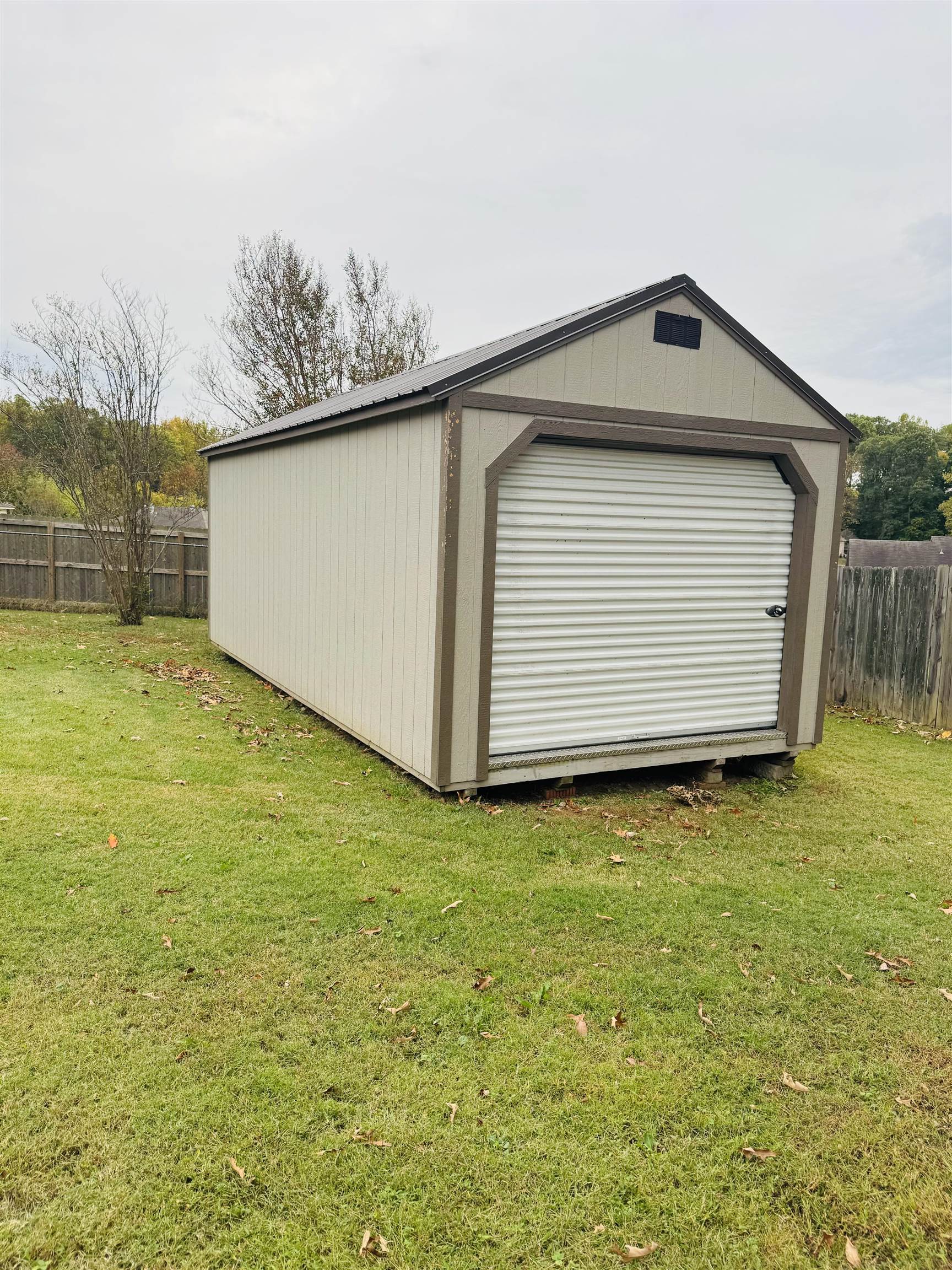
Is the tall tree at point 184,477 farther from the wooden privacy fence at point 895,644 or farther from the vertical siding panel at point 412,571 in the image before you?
the vertical siding panel at point 412,571

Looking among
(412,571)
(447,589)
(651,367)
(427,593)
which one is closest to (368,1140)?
(447,589)

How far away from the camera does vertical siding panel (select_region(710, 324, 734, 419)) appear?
595cm

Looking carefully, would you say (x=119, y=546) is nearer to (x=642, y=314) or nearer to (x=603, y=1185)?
(x=642, y=314)

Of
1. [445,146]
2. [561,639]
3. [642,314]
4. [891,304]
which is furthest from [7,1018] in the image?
[891,304]

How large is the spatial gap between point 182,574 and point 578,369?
39.7 feet

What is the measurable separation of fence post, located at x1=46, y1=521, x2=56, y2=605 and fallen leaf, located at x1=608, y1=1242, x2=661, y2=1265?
15582 mm

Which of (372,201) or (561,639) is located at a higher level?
(372,201)

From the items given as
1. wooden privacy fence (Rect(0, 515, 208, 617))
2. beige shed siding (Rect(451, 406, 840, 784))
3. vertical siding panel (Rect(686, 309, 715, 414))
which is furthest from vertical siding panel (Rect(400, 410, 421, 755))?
wooden privacy fence (Rect(0, 515, 208, 617))

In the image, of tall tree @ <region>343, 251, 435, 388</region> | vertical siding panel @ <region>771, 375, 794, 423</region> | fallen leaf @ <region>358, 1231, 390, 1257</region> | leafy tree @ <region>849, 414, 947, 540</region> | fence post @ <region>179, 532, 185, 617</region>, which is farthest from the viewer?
leafy tree @ <region>849, 414, 947, 540</region>

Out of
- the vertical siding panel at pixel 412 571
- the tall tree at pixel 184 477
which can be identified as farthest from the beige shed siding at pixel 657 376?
the tall tree at pixel 184 477

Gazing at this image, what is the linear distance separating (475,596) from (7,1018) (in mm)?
3334

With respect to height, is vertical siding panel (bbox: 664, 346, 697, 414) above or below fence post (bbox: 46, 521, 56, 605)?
above

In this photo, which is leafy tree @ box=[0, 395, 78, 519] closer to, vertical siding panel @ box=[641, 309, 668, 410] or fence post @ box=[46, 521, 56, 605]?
fence post @ box=[46, 521, 56, 605]

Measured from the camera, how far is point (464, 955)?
140 inches
